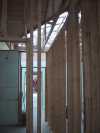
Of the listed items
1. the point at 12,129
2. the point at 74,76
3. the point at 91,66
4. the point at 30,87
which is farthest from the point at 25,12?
the point at 12,129

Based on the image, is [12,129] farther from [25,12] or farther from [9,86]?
[25,12]

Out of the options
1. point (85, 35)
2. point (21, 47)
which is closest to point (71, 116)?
point (85, 35)

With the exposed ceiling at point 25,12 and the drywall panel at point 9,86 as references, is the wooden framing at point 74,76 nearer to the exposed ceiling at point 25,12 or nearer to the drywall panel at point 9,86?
the exposed ceiling at point 25,12

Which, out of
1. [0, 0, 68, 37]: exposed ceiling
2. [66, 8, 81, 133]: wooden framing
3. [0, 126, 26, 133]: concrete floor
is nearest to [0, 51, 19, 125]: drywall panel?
[0, 126, 26, 133]: concrete floor

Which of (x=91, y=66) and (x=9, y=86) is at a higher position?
(x=91, y=66)

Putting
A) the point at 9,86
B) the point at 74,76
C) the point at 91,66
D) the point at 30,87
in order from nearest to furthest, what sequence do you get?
1. the point at 91,66
2. the point at 74,76
3. the point at 30,87
4. the point at 9,86

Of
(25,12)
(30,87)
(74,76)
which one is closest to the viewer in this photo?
(74,76)

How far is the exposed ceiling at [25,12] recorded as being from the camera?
392 cm

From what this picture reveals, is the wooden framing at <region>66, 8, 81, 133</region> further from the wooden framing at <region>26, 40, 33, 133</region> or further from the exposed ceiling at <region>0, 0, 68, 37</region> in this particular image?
the wooden framing at <region>26, 40, 33, 133</region>

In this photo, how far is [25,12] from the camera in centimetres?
421

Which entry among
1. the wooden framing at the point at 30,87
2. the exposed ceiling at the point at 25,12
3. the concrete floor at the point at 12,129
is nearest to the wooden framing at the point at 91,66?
the exposed ceiling at the point at 25,12

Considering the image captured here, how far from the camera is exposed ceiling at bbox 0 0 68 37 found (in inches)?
154

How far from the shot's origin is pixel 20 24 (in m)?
5.68

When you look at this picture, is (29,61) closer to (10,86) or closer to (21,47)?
(10,86)
